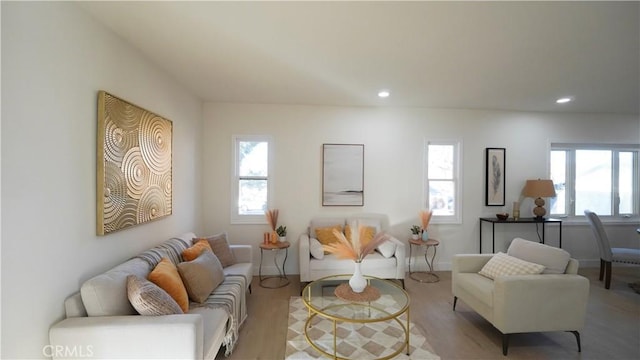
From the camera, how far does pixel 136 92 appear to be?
7.60 ft

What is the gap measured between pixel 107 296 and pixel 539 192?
5068 millimetres

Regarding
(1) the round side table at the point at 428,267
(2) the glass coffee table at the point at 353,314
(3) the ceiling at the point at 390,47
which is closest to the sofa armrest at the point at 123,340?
(2) the glass coffee table at the point at 353,314

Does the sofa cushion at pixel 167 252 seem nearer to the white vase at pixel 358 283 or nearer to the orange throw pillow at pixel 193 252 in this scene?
the orange throw pillow at pixel 193 252

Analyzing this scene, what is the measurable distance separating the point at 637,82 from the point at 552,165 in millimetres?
1656

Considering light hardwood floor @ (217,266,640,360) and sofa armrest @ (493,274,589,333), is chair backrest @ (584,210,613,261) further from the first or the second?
sofa armrest @ (493,274,589,333)

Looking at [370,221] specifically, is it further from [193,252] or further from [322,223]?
[193,252]

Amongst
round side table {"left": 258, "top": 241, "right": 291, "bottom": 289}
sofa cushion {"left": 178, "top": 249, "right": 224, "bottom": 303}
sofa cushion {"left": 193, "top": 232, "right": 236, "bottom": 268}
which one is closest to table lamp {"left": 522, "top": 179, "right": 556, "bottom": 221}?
round side table {"left": 258, "top": 241, "right": 291, "bottom": 289}

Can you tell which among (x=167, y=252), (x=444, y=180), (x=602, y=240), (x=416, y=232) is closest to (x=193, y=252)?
(x=167, y=252)

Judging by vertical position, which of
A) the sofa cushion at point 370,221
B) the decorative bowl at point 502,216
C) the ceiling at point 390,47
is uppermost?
the ceiling at point 390,47

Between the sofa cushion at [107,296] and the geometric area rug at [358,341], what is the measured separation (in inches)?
48.3

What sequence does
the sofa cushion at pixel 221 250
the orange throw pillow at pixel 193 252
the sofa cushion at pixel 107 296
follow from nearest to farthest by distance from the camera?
the sofa cushion at pixel 107 296
the orange throw pillow at pixel 193 252
the sofa cushion at pixel 221 250

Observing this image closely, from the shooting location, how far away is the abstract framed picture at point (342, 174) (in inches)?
157

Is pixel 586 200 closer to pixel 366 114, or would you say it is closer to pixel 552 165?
pixel 552 165

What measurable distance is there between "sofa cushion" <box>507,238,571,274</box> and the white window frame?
303cm
